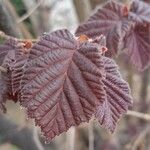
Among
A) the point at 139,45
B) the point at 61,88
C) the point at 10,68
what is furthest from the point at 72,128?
the point at 61,88

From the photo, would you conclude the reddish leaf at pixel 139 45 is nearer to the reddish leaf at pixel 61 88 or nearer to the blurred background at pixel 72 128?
the reddish leaf at pixel 61 88

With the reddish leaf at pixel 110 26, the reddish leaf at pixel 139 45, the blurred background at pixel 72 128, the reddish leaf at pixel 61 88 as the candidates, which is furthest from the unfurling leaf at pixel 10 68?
the blurred background at pixel 72 128

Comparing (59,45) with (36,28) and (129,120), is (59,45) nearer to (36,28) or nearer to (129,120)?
(36,28)

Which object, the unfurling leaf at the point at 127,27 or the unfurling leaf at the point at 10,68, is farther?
the unfurling leaf at the point at 127,27

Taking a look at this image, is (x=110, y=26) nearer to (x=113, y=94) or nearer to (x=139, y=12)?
(x=139, y=12)

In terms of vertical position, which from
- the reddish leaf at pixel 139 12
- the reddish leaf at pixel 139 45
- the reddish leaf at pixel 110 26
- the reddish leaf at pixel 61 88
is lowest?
the reddish leaf at pixel 139 45

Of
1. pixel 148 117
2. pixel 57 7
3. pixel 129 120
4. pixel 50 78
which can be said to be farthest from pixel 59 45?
pixel 129 120

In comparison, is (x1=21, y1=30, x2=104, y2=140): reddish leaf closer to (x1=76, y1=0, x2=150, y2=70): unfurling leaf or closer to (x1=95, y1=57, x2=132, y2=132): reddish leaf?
(x1=95, y1=57, x2=132, y2=132): reddish leaf
